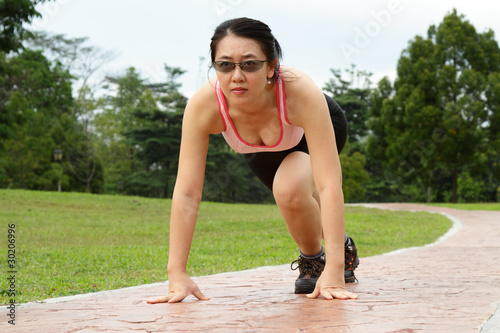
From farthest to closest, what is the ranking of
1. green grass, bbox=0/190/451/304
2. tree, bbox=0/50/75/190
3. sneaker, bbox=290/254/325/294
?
1. tree, bbox=0/50/75/190
2. green grass, bbox=0/190/451/304
3. sneaker, bbox=290/254/325/294

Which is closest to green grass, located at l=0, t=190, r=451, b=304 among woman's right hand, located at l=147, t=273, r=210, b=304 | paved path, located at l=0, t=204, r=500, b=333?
paved path, located at l=0, t=204, r=500, b=333

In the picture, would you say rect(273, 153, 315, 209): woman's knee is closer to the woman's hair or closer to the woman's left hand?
the woman's left hand

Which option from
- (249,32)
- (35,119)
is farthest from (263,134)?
(35,119)

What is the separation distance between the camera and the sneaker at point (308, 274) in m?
3.29

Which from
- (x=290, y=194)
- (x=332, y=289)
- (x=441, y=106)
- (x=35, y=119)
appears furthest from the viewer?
(x=35, y=119)

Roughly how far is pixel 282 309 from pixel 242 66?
3.88 feet

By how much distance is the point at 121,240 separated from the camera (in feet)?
34.0

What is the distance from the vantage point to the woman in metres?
2.80

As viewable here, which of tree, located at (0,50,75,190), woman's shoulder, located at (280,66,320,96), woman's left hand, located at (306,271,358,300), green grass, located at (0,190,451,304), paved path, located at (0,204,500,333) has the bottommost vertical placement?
green grass, located at (0,190,451,304)

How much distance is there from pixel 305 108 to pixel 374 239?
8.20m

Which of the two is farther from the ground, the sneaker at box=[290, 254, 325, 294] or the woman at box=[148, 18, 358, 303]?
the woman at box=[148, 18, 358, 303]

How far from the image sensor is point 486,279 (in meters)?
4.06

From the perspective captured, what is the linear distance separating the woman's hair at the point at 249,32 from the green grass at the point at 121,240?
214cm

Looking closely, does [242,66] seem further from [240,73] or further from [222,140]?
[222,140]
